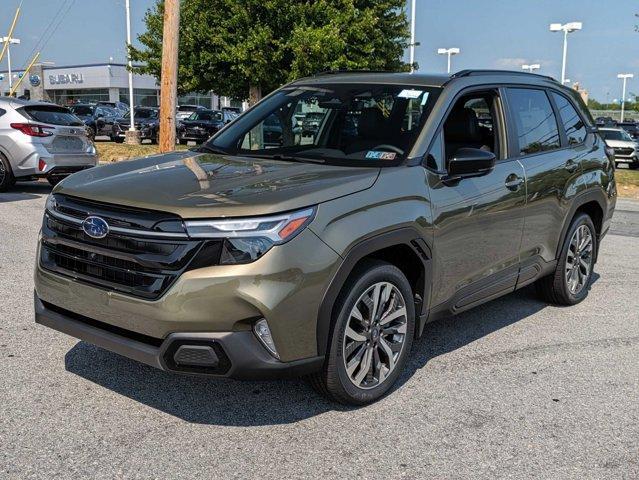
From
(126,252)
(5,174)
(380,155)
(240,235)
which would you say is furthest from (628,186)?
(126,252)

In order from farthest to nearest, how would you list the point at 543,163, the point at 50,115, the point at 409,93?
the point at 50,115
the point at 543,163
the point at 409,93

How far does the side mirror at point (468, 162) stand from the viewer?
162 inches

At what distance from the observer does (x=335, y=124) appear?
4.77 metres

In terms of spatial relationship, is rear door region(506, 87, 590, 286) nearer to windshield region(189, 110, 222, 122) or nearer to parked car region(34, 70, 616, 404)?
parked car region(34, 70, 616, 404)

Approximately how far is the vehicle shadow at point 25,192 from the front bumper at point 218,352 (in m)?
9.06

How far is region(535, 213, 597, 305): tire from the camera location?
5.72 meters

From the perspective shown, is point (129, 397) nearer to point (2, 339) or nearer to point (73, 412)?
point (73, 412)

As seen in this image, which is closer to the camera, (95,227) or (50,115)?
(95,227)

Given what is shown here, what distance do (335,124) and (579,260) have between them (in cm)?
265

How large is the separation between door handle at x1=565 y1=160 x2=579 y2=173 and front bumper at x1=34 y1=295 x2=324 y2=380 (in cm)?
310

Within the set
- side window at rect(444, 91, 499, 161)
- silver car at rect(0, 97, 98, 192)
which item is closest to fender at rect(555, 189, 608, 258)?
side window at rect(444, 91, 499, 161)

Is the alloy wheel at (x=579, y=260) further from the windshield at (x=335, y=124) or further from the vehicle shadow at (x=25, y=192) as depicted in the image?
the vehicle shadow at (x=25, y=192)

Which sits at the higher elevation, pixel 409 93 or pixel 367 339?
pixel 409 93

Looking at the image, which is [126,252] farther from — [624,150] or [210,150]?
[624,150]
